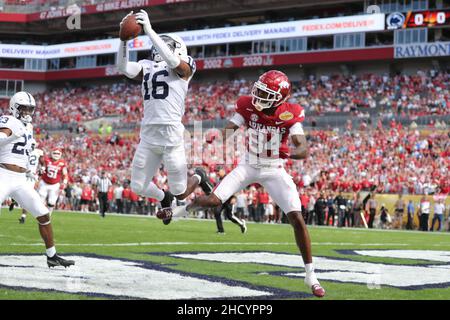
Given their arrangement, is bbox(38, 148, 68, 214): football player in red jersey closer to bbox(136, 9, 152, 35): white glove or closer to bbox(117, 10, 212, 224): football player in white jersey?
bbox(117, 10, 212, 224): football player in white jersey

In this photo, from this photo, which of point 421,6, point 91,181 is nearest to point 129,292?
point 91,181

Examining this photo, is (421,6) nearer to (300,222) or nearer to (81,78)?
(81,78)

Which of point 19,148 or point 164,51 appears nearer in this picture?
point 164,51

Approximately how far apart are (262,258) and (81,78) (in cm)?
4874

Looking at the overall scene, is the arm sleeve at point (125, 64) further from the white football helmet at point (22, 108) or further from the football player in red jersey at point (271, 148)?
the football player in red jersey at point (271, 148)

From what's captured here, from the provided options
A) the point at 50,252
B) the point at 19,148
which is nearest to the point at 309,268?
the point at 50,252

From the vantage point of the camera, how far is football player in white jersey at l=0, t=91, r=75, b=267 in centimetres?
780

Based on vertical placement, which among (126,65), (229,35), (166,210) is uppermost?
(229,35)

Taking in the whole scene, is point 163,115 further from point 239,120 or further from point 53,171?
point 53,171

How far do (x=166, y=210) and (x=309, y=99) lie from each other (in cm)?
3192

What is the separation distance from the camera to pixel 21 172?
8.07 m

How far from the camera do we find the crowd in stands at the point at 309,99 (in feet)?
112

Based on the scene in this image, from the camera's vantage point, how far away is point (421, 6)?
38344 millimetres
